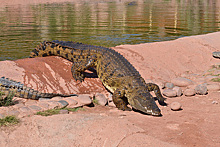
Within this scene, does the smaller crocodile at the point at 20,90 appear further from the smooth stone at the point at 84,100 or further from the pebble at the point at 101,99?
the pebble at the point at 101,99

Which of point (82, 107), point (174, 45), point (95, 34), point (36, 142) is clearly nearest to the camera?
point (36, 142)

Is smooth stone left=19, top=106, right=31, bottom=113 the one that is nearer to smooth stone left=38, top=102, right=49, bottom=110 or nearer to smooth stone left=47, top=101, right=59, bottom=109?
smooth stone left=38, top=102, right=49, bottom=110

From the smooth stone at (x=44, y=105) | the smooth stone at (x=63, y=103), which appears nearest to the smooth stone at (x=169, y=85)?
the smooth stone at (x=63, y=103)

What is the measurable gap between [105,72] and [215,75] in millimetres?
3337

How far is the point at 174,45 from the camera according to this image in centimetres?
882

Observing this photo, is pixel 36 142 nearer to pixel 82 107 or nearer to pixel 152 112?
pixel 82 107

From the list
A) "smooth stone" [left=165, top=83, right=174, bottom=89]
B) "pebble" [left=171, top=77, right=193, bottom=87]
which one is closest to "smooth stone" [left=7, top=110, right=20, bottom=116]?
"smooth stone" [left=165, top=83, right=174, bottom=89]

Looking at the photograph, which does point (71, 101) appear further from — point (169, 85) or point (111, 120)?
point (169, 85)

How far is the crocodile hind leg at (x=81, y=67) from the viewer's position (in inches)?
260

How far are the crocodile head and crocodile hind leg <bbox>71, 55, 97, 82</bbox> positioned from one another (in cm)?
189

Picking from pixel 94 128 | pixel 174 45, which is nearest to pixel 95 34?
pixel 174 45

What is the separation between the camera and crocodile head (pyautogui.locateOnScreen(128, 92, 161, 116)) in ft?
15.9

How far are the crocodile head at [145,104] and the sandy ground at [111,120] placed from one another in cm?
13

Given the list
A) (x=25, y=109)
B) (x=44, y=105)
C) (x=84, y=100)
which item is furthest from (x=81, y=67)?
(x=25, y=109)
